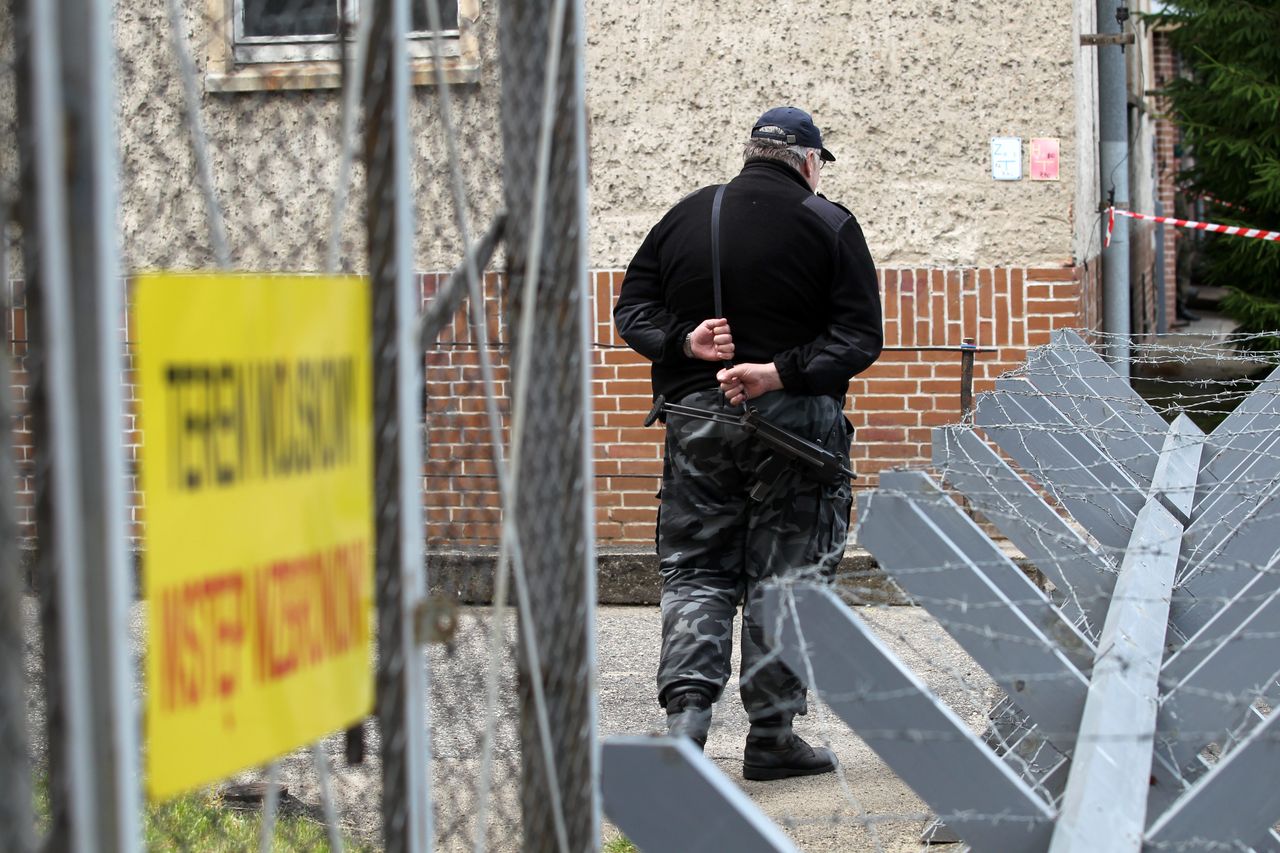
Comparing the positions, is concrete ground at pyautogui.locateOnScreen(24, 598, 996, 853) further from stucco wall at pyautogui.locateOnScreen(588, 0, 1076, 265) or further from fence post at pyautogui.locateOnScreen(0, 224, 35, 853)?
stucco wall at pyautogui.locateOnScreen(588, 0, 1076, 265)

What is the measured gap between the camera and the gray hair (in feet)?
15.8

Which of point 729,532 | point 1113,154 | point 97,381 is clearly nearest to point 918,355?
point 729,532

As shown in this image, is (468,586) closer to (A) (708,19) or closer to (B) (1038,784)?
(B) (1038,784)

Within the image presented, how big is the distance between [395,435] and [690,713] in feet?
8.39

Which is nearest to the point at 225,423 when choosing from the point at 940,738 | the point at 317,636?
the point at 317,636

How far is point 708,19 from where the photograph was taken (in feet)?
26.9

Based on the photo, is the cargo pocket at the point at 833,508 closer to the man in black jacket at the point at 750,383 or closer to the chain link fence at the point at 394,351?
the man in black jacket at the point at 750,383

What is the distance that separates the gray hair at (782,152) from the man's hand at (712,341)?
0.54 metres

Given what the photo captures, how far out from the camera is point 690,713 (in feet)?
14.8

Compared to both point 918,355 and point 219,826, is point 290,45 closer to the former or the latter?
point 219,826

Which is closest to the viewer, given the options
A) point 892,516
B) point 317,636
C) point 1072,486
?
point 317,636

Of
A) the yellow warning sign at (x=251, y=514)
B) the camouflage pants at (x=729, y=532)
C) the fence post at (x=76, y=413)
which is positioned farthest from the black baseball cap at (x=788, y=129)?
the fence post at (x=76, y=413)

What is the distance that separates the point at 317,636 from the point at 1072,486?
10.2 feet

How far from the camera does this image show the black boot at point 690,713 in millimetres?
4480
